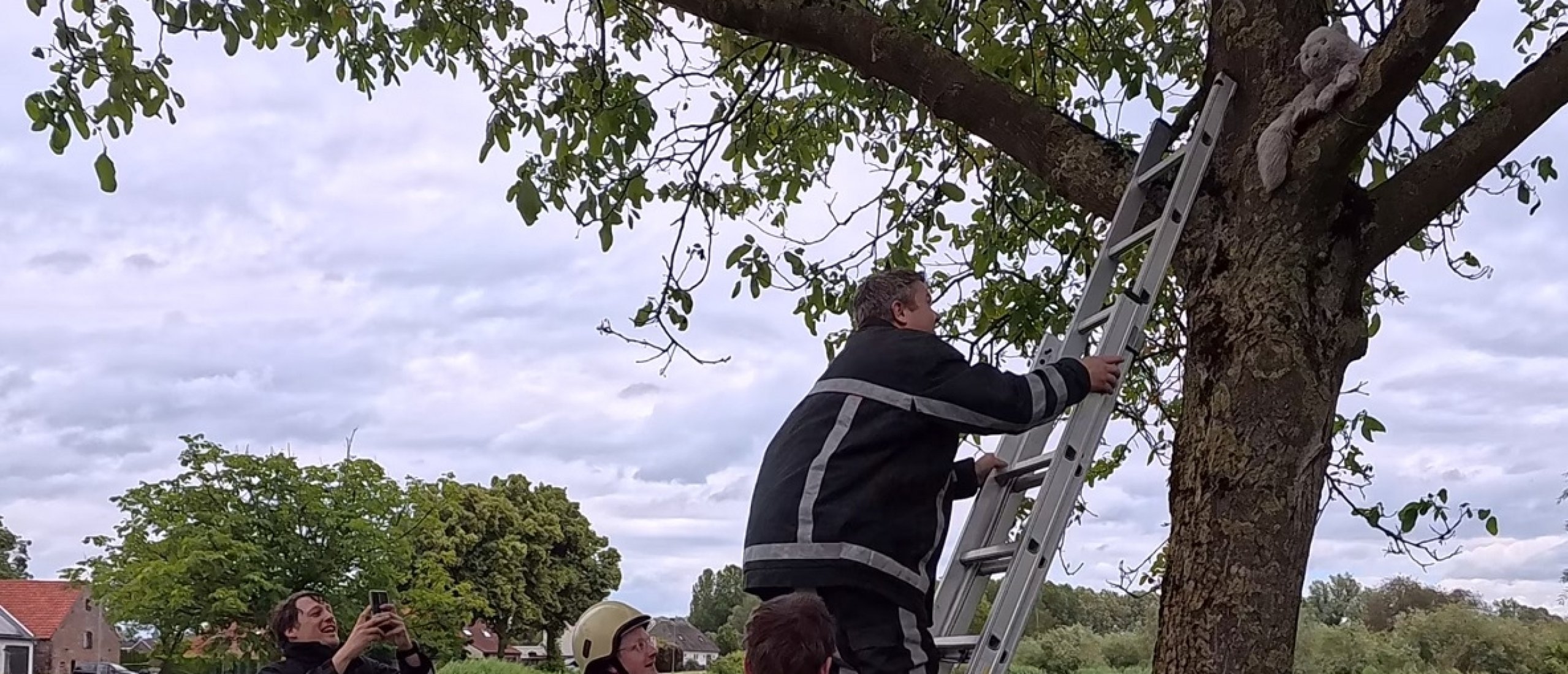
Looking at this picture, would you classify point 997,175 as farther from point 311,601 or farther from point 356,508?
point 356,508

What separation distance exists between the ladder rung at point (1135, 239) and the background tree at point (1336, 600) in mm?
6964

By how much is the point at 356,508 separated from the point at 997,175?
63.0 ft

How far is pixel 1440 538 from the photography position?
15.1 ft

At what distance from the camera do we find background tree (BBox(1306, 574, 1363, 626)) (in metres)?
10.1

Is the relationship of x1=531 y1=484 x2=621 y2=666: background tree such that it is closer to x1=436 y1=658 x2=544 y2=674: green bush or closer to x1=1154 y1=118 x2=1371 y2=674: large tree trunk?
Answer: x1=436 y1=658 x2=544 y2=674: green bush

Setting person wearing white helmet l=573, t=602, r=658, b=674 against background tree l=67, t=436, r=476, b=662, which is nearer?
person wearing white helmet l=573, t=602, r=658, b=674

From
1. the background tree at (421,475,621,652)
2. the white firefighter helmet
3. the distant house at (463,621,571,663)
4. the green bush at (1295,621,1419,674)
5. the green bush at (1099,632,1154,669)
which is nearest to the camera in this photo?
the white firefighter helmet

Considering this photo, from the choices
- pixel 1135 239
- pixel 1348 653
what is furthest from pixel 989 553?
pixel 1348 653

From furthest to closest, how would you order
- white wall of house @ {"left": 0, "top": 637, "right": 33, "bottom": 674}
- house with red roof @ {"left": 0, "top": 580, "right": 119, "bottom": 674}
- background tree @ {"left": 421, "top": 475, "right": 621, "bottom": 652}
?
1. house with red roof @ {"left": 0, "top": 580, "right": 119, "bottom": 674}
2. white wall of house @ {"left": 0, "top": 637, "right": 33, "bottom": 674}
3. background tree @ {"left": 421, "top": 475, "right": 621, "bottom": 652}

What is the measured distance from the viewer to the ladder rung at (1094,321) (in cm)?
408

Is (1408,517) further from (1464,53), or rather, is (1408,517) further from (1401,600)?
(1401,600)

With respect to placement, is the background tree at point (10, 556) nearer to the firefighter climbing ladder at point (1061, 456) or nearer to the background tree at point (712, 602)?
the background tree at point (712, 602)

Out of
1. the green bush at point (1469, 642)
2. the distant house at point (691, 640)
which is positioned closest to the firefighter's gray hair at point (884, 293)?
the green bush at point (1469, 642)

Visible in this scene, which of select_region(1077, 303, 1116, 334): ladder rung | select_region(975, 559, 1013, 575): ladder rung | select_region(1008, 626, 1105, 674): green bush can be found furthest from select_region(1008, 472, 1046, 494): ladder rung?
select_region(1008, 626, 1105, 674): green bush
